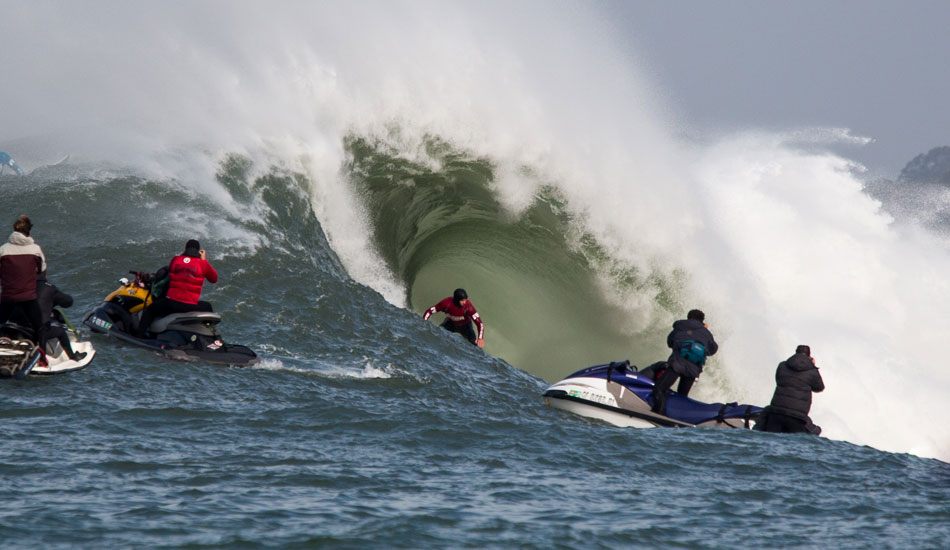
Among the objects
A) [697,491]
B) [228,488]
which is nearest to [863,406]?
[697,491]

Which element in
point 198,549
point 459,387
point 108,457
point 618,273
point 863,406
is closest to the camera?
point 198,549

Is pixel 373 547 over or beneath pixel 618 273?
beneath

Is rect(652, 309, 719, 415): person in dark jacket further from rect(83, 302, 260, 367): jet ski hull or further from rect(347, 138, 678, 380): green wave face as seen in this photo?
rect(347, 138, 678, 380): green wave face

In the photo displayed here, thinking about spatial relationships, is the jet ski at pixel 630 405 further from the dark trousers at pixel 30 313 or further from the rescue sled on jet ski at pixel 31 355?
the dark trousers at pixel 30 313

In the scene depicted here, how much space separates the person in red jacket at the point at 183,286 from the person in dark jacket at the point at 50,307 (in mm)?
1300

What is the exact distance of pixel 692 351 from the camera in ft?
35.7

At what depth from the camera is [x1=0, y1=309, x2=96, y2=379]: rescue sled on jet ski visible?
8391mm

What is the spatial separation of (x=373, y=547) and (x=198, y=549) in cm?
89

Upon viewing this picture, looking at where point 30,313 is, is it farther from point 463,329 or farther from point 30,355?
point 463,329

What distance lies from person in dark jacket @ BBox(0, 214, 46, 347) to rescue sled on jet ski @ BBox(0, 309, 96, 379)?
0.38 ft

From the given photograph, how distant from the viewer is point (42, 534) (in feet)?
16.5

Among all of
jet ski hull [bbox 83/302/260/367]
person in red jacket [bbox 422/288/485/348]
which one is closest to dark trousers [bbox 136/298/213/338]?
jet ski hull [bbox 83/302/260/367]

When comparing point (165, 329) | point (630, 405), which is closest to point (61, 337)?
point (165, 329)

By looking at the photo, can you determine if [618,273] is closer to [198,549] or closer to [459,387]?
[459,387]
